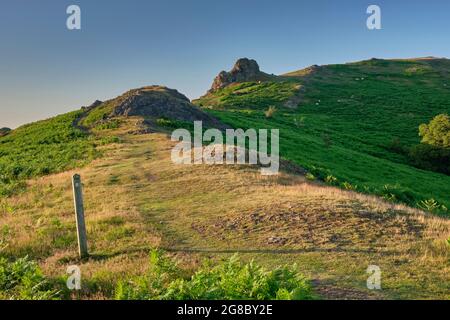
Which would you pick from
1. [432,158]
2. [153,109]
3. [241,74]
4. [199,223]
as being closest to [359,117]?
[432,158]

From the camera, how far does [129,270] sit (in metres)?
Answer: 11.2

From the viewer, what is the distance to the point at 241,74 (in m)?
131

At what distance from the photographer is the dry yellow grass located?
1088cm

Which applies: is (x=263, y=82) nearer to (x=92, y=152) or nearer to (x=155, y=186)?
(x=92, y=152)

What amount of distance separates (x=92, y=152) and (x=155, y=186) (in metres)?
16.4

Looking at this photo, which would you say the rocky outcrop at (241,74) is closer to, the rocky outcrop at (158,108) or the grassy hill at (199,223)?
the rocky outcrop at (158,108)

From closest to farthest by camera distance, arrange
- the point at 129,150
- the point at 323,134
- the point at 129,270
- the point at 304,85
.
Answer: the point at 129,270 → the point at 129,150 → the point at 323,134 → the point at 304,85

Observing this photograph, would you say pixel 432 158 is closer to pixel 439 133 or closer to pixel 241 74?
pixel 439 133

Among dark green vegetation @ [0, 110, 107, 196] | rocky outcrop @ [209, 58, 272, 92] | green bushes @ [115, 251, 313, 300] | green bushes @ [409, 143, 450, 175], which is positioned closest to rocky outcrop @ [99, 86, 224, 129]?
dark green vegetation @ [0, 110, 107, 196]

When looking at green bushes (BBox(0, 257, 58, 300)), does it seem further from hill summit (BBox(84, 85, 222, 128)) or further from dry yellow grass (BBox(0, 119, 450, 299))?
hill summit (BBox(84, 85, 222, 128))

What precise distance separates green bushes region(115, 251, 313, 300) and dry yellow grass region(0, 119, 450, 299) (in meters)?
1.07

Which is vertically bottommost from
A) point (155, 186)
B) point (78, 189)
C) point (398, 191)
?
point (398, 191)

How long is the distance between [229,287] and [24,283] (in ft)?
17.1

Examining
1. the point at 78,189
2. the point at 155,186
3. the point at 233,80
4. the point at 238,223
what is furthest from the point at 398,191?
the point at 233,80
